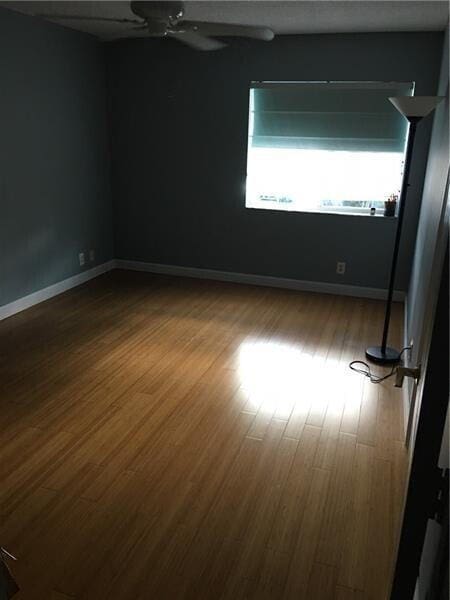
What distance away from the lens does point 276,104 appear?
459 centimetres

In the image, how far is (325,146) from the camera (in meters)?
4.55

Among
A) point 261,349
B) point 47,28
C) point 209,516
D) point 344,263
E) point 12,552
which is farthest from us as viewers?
point 344,263

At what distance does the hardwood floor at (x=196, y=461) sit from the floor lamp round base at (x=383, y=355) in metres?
0.14

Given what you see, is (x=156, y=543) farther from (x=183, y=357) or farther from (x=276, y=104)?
(x=276, y=104)

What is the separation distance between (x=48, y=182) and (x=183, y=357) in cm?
217

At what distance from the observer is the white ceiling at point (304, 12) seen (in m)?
3.26

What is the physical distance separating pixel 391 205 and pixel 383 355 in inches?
68.0

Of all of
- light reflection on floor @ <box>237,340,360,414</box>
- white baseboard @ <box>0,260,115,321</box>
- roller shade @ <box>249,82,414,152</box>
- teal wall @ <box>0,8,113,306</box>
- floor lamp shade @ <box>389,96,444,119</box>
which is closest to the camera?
floor lamp shade @ <box>389,96,444,119</box>

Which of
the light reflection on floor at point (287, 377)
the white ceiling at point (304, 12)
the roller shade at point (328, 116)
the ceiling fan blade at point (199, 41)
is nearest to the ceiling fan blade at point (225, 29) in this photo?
the white ceiling at point (304, 12)

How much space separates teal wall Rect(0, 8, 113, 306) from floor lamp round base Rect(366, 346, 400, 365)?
2.96m

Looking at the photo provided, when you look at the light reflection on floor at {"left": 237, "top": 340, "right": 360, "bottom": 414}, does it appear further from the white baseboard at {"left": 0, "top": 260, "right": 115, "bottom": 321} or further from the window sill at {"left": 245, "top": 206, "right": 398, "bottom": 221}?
the white baseboard at {"left": 0, "top": 260, "right": 115, "bottom": 321}

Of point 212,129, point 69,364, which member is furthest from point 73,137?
point 69,364

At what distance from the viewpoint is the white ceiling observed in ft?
10.7

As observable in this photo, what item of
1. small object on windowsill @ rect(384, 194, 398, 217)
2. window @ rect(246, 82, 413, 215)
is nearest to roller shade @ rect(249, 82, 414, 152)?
window @ rect(246, 82, 413, 215)
